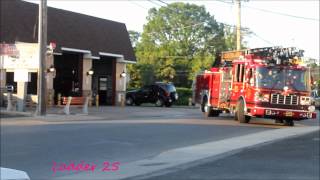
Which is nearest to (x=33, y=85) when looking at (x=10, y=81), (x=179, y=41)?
(x=10, y=81)

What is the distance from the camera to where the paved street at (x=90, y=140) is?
12.4 meters

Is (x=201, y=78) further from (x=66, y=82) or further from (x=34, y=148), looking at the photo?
(x=34, y=148)

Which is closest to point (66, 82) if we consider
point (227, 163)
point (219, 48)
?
point (227, 163)

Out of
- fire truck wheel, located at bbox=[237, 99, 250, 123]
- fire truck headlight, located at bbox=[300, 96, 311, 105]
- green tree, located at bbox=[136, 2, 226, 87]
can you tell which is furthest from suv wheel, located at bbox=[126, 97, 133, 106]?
green tree, located at bbox=[136, 2, 226, 87]

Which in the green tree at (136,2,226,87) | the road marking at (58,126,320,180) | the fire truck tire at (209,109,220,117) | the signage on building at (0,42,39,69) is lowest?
the road marking at (58,126,320,180)

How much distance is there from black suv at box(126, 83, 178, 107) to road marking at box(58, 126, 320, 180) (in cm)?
2220

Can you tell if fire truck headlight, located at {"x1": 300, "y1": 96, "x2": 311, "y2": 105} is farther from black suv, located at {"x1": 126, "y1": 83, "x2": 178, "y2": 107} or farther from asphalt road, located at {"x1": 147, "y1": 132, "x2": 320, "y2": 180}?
black suv, located at {"x1": 126, "y1": 83, "x2": 178, "y2": 107}

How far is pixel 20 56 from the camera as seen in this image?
2917cm

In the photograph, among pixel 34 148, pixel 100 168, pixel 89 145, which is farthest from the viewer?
pixel 89 145

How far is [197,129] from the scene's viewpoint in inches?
843

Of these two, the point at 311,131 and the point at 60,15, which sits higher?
the point at 60,15

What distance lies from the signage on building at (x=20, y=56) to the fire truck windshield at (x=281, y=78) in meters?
11.2

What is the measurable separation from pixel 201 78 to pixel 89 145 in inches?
667

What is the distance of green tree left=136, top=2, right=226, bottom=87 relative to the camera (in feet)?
294
